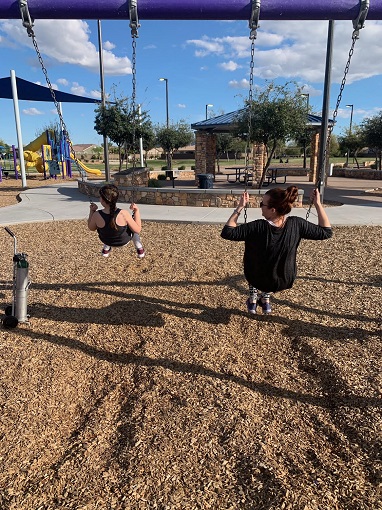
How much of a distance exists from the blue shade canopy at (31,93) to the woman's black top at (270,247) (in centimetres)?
1642

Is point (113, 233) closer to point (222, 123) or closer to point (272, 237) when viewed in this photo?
point (272, 237)

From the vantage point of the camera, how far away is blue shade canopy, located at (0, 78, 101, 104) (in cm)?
1811

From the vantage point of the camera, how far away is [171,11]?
3516 mm

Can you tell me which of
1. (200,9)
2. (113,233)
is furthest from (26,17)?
(113,233)

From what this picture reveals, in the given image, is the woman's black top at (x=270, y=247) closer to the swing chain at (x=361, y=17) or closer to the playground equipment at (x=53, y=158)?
the swing chain at (x=361, y=17)

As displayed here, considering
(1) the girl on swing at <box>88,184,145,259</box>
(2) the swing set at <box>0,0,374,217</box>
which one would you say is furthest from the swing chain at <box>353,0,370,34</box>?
(1) the girl on swing at <box>88,184,145,259</box>

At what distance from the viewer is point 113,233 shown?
414 cm

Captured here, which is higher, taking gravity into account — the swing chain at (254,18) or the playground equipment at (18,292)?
the swing chain at (254,18)

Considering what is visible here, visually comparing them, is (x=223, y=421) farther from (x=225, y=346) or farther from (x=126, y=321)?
(x=126, y=321)

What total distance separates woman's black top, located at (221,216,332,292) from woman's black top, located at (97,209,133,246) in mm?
1429

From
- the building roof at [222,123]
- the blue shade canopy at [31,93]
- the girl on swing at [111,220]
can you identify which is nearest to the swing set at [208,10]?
the girl on swing at [111,220]

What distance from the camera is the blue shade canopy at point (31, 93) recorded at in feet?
59.4

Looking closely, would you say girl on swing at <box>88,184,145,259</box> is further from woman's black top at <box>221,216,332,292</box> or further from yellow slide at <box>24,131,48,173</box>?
yellow slide at <box>24,131,48,173</box>

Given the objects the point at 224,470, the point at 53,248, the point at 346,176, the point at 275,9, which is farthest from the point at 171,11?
the point at 346,176
